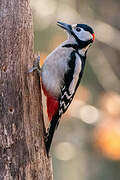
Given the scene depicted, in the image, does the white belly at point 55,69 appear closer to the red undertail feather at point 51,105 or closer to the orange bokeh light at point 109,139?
the red undertail feather at point 51,105

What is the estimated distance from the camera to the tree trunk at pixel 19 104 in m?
4.58

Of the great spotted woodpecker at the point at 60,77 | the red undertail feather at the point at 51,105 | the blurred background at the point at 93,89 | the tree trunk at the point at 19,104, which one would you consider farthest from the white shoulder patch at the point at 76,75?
the blurred background at the point at 93,89

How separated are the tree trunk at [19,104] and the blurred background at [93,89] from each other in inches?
172

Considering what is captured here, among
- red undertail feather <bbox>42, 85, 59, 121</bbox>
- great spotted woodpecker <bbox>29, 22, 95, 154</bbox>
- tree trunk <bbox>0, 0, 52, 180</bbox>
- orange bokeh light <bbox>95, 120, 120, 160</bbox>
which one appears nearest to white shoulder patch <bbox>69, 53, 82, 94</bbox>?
great spotted woodpecker <bbox>29, 22, 95, 154</bbox>

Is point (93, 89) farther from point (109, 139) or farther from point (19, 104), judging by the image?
point (19, 104)

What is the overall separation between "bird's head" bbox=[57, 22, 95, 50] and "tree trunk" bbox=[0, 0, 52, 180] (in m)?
0.56


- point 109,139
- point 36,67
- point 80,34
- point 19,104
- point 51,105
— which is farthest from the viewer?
point 109,139

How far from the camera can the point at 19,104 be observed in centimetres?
467

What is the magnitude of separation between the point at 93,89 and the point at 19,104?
25.5ft

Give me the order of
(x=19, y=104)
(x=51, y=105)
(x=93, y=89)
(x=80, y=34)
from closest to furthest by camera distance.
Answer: (x=19, y=104) < (x=51, y=105) < (x=80, y=34) < (x=93, y=89)

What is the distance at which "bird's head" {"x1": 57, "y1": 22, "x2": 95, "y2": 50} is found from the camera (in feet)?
17.4

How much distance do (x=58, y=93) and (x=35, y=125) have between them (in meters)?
0.52

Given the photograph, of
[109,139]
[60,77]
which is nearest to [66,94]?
[60,77]

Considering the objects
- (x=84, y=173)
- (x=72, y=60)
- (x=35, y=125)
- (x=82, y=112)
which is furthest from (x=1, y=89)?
(x=84, y=173)
